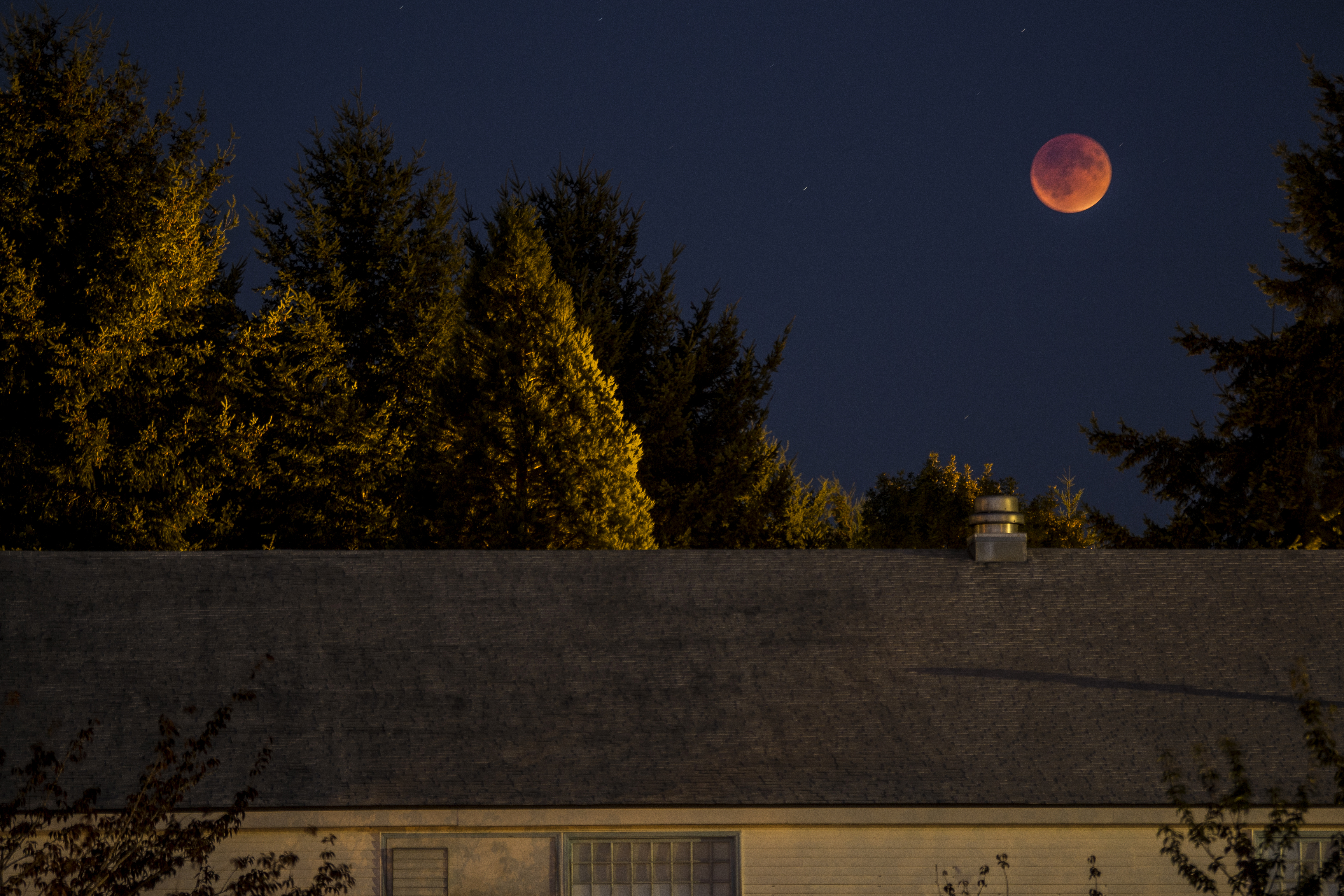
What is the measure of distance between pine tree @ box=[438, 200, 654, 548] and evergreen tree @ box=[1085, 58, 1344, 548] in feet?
40.7

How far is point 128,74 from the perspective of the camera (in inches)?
1189

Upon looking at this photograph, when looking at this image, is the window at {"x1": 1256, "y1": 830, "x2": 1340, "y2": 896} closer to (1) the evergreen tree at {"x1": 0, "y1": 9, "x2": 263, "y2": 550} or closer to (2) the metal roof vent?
(2) the metal roof vent

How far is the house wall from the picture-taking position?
41.1ft

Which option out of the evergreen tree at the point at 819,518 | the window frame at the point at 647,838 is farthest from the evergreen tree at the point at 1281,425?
the window frame at the point at 647,838

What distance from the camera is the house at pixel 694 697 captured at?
41.4 feet

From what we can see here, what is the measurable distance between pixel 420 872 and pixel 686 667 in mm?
3790

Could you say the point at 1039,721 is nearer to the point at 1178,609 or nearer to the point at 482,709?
the point at 1178,609

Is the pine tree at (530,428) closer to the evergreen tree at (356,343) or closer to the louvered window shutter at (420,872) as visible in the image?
the evergreen tree at (356,343)

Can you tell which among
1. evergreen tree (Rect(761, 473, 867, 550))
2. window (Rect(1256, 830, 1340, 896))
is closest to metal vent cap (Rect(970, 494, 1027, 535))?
window (Rect(1256, 830, 1340, 896))

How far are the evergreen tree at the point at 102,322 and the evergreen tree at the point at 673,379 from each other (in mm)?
8751

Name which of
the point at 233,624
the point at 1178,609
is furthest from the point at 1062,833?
the point at 233,624

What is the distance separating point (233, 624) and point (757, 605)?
6452 mm

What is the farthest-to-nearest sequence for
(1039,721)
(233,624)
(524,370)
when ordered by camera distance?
(524,370)
(233,624)
(1039,721)

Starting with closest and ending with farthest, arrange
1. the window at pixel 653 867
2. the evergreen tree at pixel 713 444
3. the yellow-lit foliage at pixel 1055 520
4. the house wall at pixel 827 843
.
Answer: the house wall at pixel 827 843 < the window at pixel 653 867 < the evergreen tree at pixel 713 444 < the yellow-lit foliage at pixel 1055 520
